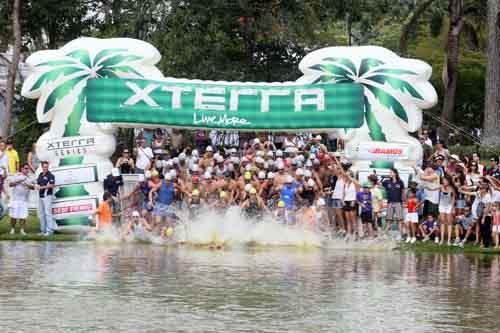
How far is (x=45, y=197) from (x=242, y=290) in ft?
32.5

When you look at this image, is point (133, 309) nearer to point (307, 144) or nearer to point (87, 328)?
point (87, 328)

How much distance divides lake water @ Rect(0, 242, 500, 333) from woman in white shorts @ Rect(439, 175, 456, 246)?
116 centimetres

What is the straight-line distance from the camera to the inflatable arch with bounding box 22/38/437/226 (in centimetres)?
2859

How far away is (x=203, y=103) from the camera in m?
28.8

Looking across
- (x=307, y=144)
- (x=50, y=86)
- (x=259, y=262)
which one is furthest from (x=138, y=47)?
(x=259, y=262)

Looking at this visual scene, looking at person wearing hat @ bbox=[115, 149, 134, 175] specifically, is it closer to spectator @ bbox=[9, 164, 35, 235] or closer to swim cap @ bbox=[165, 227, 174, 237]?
spectator @ bbox=[9, 164, 35, 235]

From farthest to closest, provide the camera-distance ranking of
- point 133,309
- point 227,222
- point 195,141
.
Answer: point 195,141 < point 227,222 < point 133,309

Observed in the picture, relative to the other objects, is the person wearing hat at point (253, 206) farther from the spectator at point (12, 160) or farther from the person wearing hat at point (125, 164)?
the spectator at point (12, 160)

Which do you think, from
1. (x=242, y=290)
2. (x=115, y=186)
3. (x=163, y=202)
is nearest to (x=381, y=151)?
(x=163, y=202)

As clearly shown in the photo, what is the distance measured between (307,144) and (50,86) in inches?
239

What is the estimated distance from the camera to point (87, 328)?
1578 cm

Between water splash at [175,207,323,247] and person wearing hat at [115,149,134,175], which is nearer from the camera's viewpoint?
water splash at [175,207,323,247]

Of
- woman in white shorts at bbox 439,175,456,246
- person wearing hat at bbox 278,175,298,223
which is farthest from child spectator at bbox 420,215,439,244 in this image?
person wearing hat at bbox 278,175,298,223

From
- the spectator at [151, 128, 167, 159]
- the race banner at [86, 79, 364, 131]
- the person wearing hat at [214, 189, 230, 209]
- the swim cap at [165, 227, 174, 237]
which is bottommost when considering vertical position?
the swim cap at [165, 227, 174, 237]
